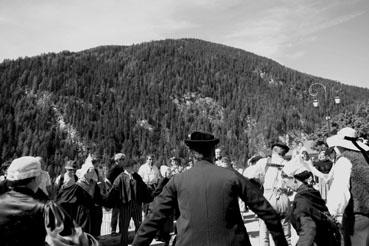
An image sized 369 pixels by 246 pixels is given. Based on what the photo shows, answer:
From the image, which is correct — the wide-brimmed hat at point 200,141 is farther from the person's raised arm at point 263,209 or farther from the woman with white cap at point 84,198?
the woman with white cap at point 84,198

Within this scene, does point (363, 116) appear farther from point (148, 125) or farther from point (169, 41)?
point (169, 41)

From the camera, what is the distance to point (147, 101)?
10481 centimetres

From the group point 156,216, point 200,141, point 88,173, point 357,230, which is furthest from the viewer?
point 88,173

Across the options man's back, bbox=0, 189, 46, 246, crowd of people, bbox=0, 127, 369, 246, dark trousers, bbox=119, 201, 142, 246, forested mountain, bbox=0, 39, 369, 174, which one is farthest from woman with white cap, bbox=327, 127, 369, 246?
forested mountain, bbox=0, 39, 369, 174

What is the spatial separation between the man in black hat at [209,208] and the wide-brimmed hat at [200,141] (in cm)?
17

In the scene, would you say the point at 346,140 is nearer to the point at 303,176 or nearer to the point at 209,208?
the point at 303,176

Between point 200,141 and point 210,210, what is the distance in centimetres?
57

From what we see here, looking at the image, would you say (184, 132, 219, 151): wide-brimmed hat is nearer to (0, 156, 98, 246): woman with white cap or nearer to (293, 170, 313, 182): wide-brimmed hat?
(0, 156, 98, 246): woman with white cap

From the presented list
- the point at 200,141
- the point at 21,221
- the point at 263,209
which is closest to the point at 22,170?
the point at 21,221

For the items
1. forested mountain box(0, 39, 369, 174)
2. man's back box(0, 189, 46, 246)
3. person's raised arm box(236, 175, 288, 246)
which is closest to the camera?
person's raised arm box(236, 175, 288, 246)

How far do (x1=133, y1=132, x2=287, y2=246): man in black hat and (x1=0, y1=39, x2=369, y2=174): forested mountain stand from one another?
81.7m

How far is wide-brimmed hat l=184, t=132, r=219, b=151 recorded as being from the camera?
313 centimetres

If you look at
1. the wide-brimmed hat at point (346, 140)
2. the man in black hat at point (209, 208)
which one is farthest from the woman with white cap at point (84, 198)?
the wide-brimmed hat at point (346, 140)

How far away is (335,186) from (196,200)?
1483mm
